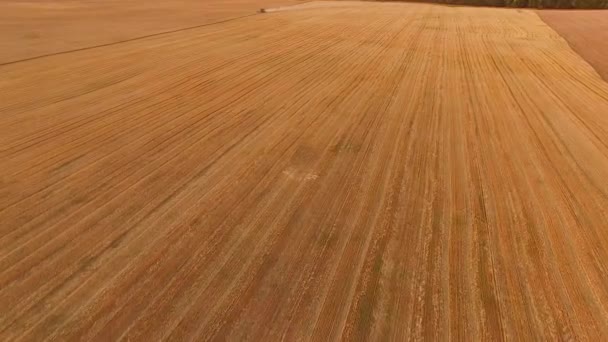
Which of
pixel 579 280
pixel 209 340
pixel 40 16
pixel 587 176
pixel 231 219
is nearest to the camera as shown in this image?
pixel 209 340

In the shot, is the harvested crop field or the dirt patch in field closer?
the harvested crop field

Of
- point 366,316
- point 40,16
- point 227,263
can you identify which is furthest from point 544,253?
point 40,16

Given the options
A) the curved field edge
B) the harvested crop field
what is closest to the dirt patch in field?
the harvested crop field

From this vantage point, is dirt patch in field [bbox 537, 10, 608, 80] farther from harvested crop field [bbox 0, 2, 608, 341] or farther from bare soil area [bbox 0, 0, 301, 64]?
bare soil area [bbox 0, 0, 301, 64]

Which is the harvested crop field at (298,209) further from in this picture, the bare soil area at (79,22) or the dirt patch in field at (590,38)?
the dirt patch in field at (590,38)

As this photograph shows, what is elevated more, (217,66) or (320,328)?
(217,66)

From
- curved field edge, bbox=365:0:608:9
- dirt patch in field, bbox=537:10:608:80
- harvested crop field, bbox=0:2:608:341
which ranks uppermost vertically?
curved field edge, bbox=365:0:608:9

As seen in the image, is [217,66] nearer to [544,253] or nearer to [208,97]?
[208,97]

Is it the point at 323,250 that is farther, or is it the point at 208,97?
the point at 208,97

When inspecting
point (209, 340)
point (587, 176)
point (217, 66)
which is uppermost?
point (217, 66)
